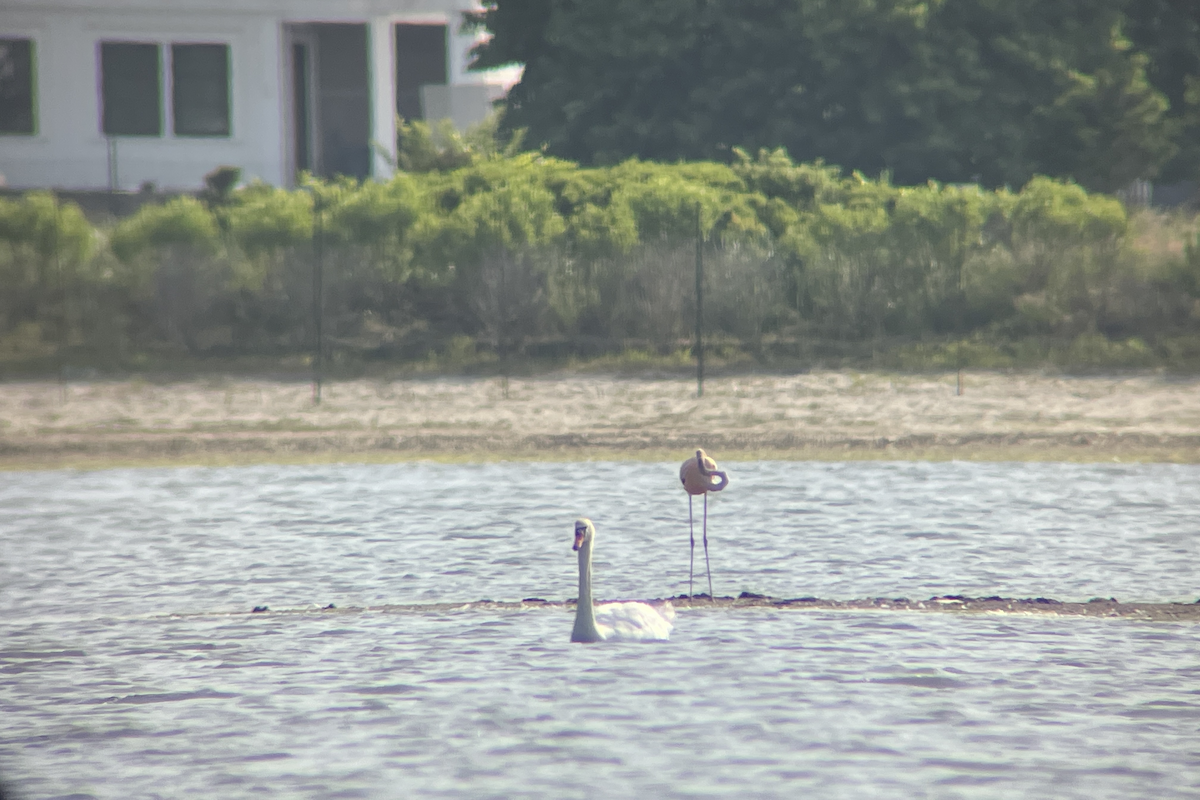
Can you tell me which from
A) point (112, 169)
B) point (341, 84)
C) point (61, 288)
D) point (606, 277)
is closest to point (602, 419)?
point (606, 277)

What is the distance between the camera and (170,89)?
34.6 metres

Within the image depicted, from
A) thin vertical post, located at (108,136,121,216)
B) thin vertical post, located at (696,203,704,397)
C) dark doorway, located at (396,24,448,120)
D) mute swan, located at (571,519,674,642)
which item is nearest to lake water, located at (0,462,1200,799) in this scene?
mute swan, located at (571,519,674,642)

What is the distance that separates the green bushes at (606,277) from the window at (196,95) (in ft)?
30.3

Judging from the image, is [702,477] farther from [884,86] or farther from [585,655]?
[884,86]

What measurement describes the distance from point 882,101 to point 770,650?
22488 millimetres

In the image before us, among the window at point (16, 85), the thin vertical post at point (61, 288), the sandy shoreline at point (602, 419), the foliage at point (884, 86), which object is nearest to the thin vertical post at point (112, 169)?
the window at point (16, 85)

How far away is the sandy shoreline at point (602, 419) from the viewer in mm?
18766

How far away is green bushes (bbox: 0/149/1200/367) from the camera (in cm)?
2459

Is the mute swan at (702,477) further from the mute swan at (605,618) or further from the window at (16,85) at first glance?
the window at (16,85)

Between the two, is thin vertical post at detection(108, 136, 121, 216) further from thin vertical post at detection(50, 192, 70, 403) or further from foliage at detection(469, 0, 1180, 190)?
thin vertical post at detection(50, 192, 70, 403)

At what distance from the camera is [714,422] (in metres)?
20.3

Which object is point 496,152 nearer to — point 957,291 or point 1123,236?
point 957,291

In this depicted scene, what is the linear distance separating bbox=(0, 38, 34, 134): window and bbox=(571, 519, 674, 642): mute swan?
27.3 metres

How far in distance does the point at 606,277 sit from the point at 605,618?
15.8 m
